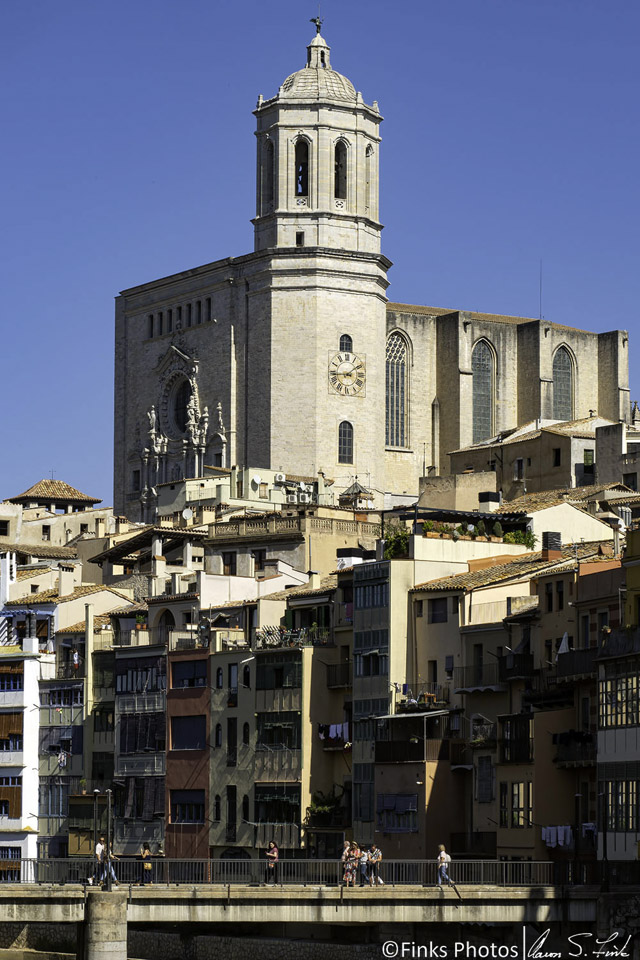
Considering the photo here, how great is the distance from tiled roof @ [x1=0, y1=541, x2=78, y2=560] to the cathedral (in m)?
18.7

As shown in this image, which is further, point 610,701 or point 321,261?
point 321,261

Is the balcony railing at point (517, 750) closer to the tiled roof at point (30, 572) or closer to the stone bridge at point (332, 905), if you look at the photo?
the stone bridge at point (332, 905)

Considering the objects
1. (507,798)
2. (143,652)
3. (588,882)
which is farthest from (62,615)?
Answer: (588,882)

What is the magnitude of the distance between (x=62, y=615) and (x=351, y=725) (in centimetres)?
2026

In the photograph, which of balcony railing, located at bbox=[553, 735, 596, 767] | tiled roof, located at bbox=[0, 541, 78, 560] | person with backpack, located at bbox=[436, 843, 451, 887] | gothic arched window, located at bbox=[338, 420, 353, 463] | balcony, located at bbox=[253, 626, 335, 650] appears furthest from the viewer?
gothic arched window, located at bbox=[338, 420, 353, 463]

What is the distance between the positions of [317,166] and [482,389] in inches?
748

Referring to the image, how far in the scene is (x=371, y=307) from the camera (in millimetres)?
134750

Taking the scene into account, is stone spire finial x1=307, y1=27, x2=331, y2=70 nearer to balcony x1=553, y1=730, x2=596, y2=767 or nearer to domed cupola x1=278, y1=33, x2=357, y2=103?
domed cupola x1=278, y1=33, x2=357, y2=103

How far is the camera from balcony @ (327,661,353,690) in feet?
238

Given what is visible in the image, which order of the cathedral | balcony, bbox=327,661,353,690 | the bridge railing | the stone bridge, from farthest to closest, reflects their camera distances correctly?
the cathedral
balcony, bbox=327,661,353,690
the bridge railing
the stone bridge

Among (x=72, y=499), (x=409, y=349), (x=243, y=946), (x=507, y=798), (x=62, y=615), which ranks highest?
(x=409, y=349)

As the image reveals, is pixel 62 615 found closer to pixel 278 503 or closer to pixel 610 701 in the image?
pixel 278 503

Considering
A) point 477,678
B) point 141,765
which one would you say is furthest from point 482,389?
point 477,678

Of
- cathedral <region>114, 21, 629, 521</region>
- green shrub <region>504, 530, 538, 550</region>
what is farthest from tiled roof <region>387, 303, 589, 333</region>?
green shrub <region>504, 530, 538, 550</region>
